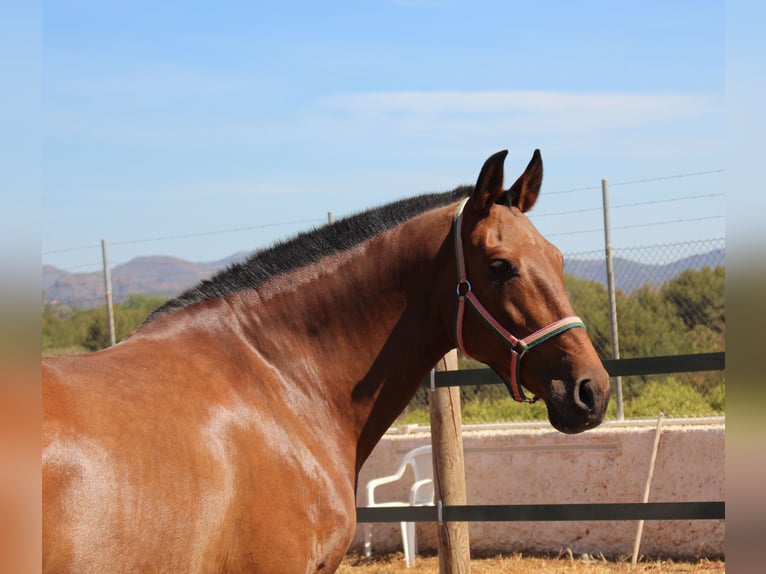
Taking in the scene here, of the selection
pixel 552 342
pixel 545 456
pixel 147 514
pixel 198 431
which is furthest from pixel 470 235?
pixel 545 456

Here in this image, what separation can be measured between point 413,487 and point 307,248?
3782 mm

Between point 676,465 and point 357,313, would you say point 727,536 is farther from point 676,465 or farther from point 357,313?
point 676,465

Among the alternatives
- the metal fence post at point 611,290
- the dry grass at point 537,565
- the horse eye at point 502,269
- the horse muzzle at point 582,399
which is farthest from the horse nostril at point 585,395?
the metal fence post at point 611,290

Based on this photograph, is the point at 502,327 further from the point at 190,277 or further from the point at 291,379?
the point at 190,277

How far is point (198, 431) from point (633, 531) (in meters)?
4.60

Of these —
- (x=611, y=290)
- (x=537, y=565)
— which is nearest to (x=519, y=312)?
(x=537, y=565)

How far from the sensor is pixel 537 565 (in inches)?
235

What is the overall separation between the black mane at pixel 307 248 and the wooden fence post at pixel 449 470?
1776mm

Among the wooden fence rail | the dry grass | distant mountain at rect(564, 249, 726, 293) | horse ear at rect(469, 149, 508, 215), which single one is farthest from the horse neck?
distant mountain at rect(564, 249, 726, 293)

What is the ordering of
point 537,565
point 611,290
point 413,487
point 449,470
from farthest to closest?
point 611,290
point 413,487
point 537,565
point 449,470

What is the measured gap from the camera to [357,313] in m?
2.95

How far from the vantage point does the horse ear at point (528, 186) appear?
3.02m

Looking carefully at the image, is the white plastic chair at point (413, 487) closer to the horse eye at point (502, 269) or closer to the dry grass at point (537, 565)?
the dry grass at point (537, 565)

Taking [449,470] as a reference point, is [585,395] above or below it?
above
